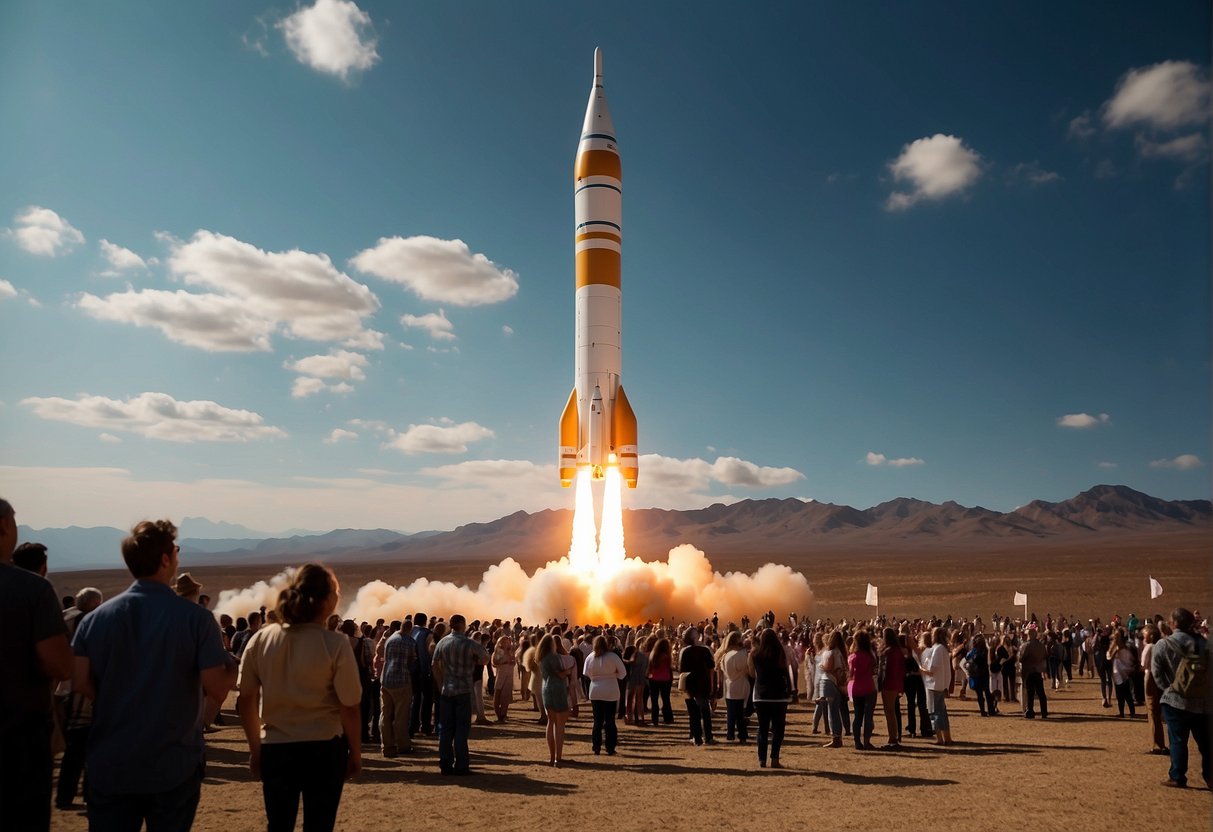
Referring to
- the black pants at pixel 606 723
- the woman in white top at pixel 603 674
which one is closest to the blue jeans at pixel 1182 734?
the woman in white top at pixel 603 674

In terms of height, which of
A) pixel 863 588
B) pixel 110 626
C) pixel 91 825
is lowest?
pixel 863 588

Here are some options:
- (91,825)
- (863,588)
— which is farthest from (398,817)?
(863,588)

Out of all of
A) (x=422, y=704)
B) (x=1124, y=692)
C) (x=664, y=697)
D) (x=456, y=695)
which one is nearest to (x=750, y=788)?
(x=456, y=695)

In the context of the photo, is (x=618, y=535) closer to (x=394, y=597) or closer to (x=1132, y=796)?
(x=394, y=597)

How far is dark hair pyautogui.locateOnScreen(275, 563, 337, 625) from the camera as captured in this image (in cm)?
491

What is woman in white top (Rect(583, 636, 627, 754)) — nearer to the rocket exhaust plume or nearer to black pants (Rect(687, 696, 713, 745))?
black pants (Rect(687, 696, 713, 745))

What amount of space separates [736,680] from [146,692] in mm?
9763

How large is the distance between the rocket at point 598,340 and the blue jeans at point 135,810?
28.2 meters

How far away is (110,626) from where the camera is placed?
4270mm

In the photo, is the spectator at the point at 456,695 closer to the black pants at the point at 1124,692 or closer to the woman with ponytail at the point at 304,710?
the woman with ponytail at the point at 304,710

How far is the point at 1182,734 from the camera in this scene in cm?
937

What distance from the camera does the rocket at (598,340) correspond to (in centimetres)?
3269

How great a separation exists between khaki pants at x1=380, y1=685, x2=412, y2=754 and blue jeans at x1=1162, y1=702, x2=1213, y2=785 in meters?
9.01

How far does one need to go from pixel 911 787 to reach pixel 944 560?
10845cm
